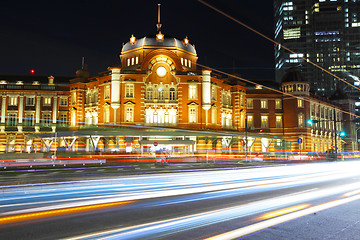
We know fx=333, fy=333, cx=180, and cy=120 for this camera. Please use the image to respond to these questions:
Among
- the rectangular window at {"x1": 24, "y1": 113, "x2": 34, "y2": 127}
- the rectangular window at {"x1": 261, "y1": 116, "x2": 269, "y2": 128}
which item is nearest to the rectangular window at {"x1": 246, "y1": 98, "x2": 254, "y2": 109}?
the rectangular window at {"x1": 261, "y1": 116, "x2": 269, "y2": 128}

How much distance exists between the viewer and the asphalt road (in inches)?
299

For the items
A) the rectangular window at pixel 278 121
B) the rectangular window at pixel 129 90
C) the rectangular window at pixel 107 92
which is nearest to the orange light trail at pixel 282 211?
the rectangular window at pixel 129 90

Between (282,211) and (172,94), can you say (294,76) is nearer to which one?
(172,94)

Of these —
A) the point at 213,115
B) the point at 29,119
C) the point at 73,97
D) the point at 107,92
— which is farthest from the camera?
the point at 29,119

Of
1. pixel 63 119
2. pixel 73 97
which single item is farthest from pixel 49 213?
pixel 63 119

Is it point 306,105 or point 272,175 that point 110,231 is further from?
point 306,105

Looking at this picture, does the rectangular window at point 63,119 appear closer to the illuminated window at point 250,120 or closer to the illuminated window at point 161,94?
the illuminated window at point 161,94

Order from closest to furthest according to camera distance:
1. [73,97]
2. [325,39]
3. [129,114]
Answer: [129,114] < [73,97] < [325,39]

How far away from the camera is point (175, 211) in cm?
991

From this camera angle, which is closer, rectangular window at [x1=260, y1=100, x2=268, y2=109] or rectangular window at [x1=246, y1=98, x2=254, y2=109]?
rectangular window at [x1=246, y1=98, x2=254, y2=109]

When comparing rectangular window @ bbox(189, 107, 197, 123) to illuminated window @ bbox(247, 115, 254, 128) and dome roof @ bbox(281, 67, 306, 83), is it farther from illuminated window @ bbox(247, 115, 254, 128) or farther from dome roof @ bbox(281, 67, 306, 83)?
dome roof @ bbox(281, 67, 306, 83)

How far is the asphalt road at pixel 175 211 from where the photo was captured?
25.0 feet

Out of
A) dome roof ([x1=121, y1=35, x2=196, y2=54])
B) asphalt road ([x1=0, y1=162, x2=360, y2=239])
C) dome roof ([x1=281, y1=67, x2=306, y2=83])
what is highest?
dome roof ([x1=121, y1=35, x2=196, y2=54])

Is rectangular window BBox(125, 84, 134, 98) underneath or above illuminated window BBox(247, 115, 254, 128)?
above
